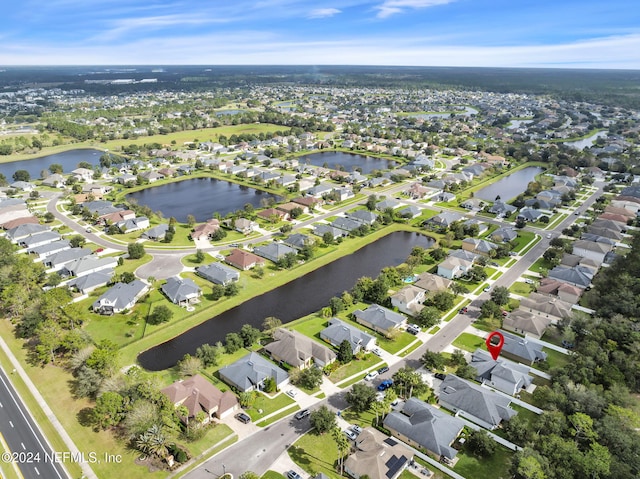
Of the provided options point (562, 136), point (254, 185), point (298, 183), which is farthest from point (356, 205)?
point (562, 136)

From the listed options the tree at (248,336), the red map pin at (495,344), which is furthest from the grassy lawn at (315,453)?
the red map pin at (495,344)

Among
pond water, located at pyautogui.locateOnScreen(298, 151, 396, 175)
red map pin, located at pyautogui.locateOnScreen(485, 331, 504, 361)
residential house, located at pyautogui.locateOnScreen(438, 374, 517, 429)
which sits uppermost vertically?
pond water, located at pyautogui.locateOnScreen(298, 151, 396, 175)

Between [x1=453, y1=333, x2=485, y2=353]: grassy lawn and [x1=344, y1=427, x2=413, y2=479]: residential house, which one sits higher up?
[x1=344, y1=427, x2=413, y2=479]: residential house

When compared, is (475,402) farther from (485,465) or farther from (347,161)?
(347,161)

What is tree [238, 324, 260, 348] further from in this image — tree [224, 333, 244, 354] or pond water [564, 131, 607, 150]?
pond water [564, 131, 607, 150]

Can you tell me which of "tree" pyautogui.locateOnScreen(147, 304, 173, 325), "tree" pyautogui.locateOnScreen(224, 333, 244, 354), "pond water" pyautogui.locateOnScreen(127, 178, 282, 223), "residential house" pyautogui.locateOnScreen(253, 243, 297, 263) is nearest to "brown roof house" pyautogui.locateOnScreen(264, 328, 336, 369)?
"tree" pyautogui.locateOnScreen(224, 333, 244, 354)
